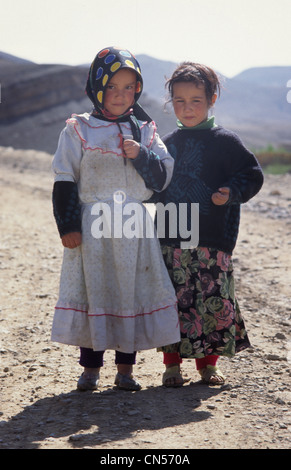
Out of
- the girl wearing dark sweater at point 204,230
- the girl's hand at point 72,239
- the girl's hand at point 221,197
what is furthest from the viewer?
the girl wearing dark sweater at point 204,230

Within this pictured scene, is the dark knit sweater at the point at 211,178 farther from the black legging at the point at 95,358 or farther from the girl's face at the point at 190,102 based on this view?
the black legging at the point at 95,358

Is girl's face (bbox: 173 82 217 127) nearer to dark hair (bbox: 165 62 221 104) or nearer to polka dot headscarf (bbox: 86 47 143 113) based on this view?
dark hair (bbox: 165 62 221 104)

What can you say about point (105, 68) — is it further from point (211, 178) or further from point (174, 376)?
point (174, 376)

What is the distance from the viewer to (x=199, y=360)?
3.45 m

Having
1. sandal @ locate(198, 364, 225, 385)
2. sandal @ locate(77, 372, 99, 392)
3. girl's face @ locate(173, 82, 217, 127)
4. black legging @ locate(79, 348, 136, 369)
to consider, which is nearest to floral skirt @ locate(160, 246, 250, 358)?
sandal @ locate(198, 364, 225, 385)

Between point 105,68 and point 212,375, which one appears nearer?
point 105,68

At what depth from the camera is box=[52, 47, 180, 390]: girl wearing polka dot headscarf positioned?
3.05m

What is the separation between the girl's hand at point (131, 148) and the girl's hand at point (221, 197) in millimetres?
461

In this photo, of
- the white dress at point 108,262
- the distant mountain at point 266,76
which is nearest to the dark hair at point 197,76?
the white dress at point 108,262

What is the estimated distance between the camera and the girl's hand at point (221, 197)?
3.17 metres

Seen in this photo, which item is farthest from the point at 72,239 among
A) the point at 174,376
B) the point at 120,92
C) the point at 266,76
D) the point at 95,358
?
the point at 266,76

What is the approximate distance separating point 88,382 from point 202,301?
714 millimetres

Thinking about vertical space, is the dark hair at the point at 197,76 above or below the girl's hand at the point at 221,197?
above

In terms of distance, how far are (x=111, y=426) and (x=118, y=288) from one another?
0.67m
